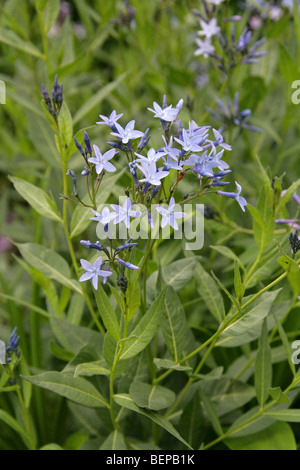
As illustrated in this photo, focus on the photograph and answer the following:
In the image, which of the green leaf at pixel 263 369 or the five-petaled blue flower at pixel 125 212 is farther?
the green leaf at pixel 263 369

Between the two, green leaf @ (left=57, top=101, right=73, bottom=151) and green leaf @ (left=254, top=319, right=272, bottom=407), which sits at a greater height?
green leaf @ (left=57, top=101, right=73, bottom=151)

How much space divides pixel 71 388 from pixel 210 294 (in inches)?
13.3

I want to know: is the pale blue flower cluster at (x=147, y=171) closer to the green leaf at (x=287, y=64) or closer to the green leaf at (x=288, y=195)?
the green leaf at (x=288, y=195)

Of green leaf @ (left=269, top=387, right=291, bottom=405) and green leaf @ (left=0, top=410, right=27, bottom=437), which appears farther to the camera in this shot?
green leaf @ (left=0, top=410, right=27, bottom=437)

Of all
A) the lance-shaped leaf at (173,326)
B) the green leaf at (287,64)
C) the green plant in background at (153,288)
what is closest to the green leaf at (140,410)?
the green plant in background at (153,288)

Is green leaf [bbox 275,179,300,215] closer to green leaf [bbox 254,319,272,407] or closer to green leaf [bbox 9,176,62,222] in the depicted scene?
green leaf [bbox 254,319,272,407]

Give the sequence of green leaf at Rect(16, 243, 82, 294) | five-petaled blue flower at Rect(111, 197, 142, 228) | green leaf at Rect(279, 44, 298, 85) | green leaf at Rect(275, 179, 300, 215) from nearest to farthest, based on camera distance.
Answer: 1. five-petaled blue flower at Rect(111, 197, 142, 228)
2. green leaf at Rect(275, 179, 300, 215)
3. green leaf at Rect(16, 243, 82, 294)
4. green leaf at Rect(279, 44, 298, 85)

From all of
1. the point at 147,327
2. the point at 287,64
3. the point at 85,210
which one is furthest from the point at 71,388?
the point at 287,64

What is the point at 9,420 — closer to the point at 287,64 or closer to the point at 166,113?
the point at 166,113

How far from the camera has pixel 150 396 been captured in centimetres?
96

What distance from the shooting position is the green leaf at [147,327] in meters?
0.81

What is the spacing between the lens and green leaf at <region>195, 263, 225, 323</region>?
3.43 feet

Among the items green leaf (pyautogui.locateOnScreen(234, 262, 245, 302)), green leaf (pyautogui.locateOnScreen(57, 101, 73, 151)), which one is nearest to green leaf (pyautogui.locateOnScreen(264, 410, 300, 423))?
green leaf (pyautogui.locateOnScreen(234, 262, 245, 302))

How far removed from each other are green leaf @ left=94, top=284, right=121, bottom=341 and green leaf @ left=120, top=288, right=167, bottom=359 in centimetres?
3
